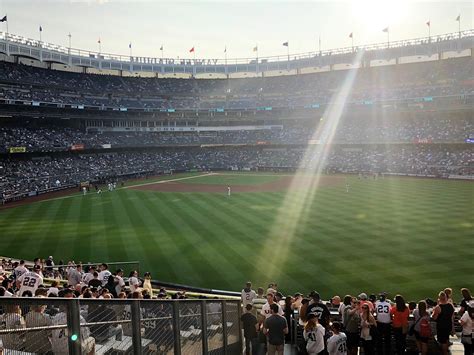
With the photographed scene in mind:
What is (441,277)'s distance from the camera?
18.9 metres

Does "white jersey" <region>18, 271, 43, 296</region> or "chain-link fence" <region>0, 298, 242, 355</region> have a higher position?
"chain-link fence" <region>0, 298, 242, 355</region>

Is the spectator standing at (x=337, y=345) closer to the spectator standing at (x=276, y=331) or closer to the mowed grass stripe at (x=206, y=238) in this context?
the spectator standing at (x=276, y=331)

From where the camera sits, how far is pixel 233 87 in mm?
98312

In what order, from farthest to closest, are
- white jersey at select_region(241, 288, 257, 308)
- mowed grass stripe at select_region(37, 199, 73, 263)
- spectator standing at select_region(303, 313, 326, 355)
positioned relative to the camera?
mowed grass stripe at select_region(37, 199, 73, 263), white jersey at select_region(241, 288, 257, 308), spectator standing at select_region(303, 313, 326, 355)

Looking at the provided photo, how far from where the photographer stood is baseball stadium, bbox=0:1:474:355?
8914 mm

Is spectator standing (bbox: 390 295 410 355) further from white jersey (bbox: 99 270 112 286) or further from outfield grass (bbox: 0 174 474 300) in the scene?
white jersey (bbox: 99 270 112 286)

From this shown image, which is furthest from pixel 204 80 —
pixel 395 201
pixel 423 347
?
pixel 423 347

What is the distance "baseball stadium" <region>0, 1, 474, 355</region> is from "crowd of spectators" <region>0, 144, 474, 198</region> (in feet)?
1.46

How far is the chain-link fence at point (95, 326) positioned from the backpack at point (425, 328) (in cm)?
600

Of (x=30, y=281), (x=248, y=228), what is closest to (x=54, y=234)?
(x=248, y=228)

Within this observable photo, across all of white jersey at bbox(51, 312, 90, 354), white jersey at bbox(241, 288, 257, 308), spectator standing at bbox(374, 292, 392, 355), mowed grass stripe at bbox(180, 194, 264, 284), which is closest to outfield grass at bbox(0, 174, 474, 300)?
mowed grass stripe at bbox(180, 194, 264, 284)

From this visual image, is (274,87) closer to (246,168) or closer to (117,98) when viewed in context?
(246,168)

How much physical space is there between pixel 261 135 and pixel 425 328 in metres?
82.7

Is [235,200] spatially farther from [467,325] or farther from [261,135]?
[261,135]
